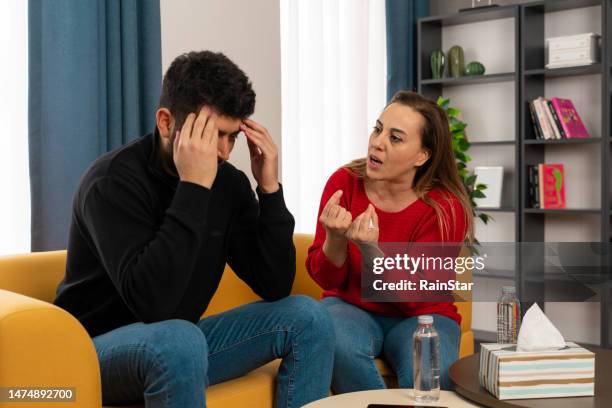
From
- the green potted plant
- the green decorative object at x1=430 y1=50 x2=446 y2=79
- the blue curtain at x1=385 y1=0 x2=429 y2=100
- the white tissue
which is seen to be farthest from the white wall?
the white tissue

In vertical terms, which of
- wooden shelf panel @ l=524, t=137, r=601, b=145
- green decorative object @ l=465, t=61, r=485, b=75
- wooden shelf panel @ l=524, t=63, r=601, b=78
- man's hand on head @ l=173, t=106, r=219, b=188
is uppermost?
green decorative object @ l=465, t=61, r=485, b=75

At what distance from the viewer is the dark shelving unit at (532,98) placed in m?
3.90

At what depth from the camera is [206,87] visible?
1.70 meters

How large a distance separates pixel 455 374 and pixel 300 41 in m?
→ 2.51

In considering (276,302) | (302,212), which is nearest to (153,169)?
(276,302)

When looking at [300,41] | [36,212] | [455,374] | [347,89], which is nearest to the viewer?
[455,374]

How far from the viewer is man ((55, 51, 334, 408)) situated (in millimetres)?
1543

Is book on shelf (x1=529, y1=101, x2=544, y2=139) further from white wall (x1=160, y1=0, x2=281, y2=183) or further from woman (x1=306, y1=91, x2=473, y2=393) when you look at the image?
woman (x1=306, y1=91, x2=473, y2=393)

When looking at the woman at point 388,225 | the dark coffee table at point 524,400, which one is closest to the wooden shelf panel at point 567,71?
the woman at point 388,225

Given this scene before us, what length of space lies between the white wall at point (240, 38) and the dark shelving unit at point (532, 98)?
1295 millimetres

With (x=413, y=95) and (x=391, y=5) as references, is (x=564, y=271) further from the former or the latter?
(x=413, y=95)

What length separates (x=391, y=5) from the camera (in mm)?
4293

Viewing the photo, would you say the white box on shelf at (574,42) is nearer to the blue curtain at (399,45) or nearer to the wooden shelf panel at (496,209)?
the blue curtain at (399,45)

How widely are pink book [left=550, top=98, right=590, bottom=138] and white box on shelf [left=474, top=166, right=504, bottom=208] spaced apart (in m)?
0.46
